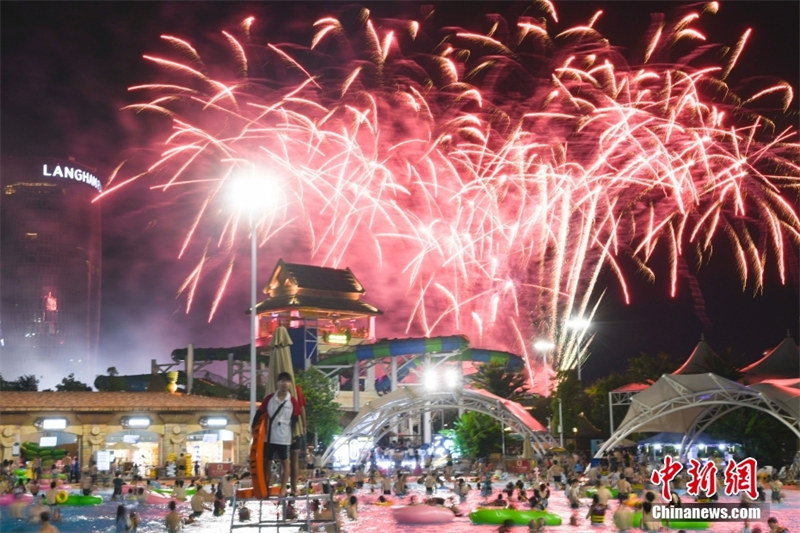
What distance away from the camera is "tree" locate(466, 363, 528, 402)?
206 feet

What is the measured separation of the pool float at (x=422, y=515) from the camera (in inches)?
1192

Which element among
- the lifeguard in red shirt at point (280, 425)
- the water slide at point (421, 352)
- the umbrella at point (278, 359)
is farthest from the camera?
the water slide at point (421, 352)

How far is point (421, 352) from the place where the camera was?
64.2 metres

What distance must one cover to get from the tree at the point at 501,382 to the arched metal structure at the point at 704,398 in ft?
51.4

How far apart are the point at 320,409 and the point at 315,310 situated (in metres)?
16.0

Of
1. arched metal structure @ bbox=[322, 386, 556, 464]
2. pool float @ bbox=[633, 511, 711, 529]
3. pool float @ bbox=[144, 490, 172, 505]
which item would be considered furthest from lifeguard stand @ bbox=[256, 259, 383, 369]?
pool float @ bbox=[633, 511, 711, 529]

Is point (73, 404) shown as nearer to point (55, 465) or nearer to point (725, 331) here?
point (55, 465)

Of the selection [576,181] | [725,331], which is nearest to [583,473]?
[576,181]

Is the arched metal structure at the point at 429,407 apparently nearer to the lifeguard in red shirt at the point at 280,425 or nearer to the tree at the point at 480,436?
the tree at the point at 480,436

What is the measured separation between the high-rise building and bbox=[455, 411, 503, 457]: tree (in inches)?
5504

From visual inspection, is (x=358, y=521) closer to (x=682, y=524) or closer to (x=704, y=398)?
(x=682, y=524)

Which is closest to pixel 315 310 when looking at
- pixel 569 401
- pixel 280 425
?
pixel 569 401

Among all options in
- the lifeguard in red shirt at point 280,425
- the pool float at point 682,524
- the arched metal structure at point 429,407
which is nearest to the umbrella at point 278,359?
the lifeguard in red shirt at point 280,425

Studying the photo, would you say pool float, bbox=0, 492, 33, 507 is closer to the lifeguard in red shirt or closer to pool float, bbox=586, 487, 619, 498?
the lifeguard in red shirt
